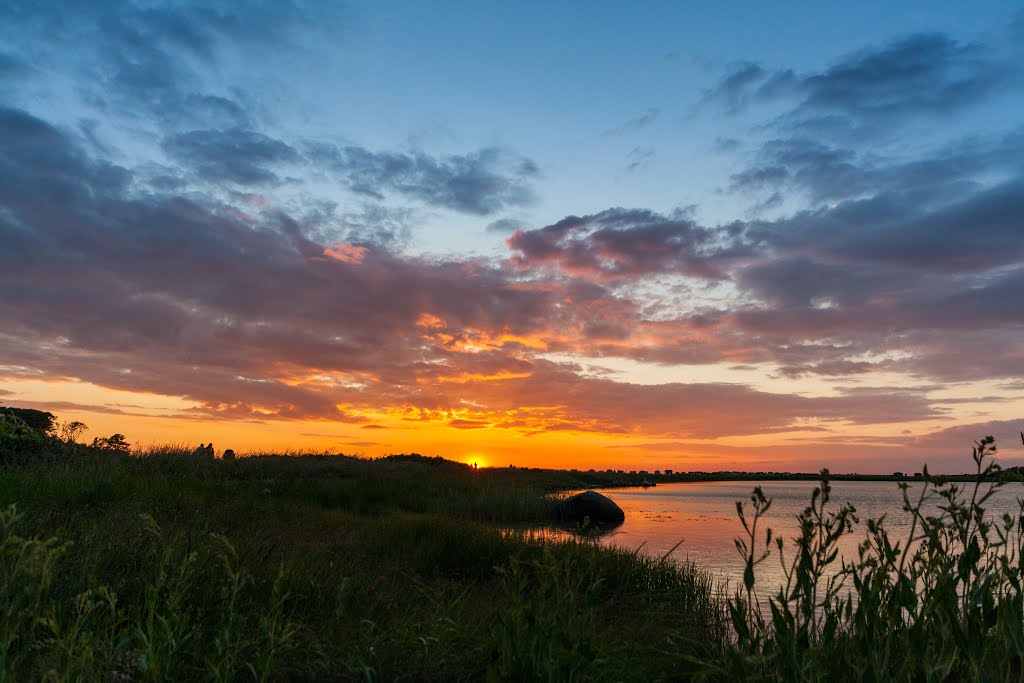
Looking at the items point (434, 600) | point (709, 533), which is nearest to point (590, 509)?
point (709, 533)

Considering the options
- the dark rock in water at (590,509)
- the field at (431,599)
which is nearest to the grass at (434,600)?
the field at (431,599)

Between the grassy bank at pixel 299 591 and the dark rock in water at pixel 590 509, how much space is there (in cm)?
339

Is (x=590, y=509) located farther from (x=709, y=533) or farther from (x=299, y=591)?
(x=299, y=591)

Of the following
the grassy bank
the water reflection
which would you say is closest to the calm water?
the water reflection

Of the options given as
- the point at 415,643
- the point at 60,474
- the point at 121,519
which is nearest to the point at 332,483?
the point at 60,474

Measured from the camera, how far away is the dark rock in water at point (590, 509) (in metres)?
24.5

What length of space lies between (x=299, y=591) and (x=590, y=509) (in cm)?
1987

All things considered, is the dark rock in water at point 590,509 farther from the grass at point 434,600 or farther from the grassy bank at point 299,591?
the grass at point 434,600

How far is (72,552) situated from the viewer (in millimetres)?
6590

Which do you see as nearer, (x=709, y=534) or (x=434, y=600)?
(x=434, y=600)

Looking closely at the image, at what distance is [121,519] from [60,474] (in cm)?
438

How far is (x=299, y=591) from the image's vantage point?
6.37m

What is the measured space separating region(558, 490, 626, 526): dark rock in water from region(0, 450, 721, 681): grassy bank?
133 inches

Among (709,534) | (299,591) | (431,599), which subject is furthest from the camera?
(709,534)
